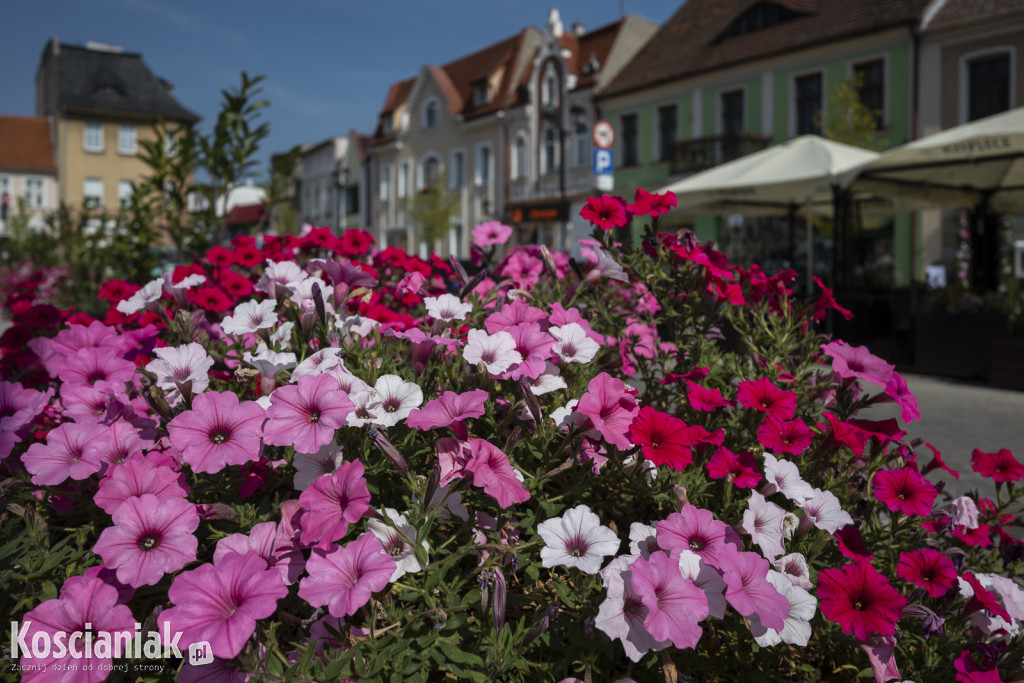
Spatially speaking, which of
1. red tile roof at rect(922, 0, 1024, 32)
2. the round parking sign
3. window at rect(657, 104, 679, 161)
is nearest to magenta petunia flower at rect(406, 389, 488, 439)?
the round parking sign

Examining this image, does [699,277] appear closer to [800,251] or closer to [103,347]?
[103,347]

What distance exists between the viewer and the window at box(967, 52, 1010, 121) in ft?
54.5

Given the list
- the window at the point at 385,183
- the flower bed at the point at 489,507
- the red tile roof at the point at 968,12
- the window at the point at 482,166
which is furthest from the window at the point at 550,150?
the flower bed at the point at 489,507

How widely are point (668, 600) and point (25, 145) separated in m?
52.9

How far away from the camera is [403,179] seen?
38281mm

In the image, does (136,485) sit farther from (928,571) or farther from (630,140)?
(630,140)

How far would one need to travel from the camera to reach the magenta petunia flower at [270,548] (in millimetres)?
1196

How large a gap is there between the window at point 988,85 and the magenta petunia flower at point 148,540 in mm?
19941

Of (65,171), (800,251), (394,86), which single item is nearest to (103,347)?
(800,251)

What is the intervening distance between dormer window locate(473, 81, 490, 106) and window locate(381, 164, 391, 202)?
8.02 m

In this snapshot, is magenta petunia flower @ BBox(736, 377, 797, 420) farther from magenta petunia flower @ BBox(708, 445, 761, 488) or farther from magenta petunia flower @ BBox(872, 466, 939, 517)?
magenta petunia flower @ BBox(872, 466, 939, 517)

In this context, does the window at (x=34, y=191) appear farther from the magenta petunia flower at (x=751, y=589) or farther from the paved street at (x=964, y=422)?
the magenta petunia flower at (x=751, y=589)

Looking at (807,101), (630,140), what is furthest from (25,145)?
(807,101)

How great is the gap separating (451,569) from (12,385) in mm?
1076
